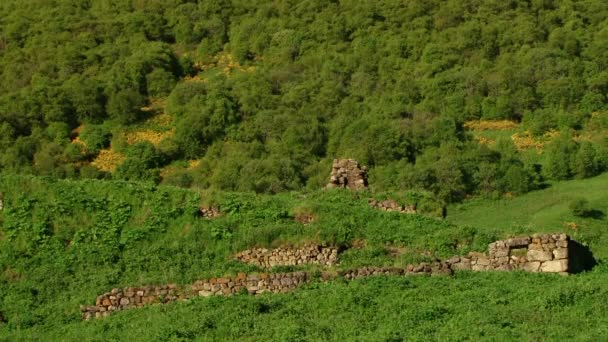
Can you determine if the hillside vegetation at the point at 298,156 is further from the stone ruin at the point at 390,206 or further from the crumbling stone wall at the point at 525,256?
the crumbling stone wall at the point at 525,256

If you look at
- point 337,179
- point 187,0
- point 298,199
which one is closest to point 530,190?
point 337,179

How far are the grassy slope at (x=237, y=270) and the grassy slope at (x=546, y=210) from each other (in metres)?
15.1

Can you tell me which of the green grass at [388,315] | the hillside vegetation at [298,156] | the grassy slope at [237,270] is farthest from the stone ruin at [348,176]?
→ the green grass at [388,315]

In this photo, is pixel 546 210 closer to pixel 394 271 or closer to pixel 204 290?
pixel 394 271

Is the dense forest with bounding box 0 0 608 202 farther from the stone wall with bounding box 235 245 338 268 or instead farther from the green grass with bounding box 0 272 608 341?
the green grass with bounding box 0 272 608 341

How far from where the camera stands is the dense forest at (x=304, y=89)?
59562mm

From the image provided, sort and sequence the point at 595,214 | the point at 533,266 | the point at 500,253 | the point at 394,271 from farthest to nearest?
the point at 595,214, the point at 500,253, the point at 533,266, the point at 394,271

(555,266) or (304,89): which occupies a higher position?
(555,266)

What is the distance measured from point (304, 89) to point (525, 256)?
59221 mm

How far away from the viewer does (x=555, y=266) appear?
1928cm

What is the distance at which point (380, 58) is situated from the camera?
86688 mm

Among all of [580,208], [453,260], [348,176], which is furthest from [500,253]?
[580,208]

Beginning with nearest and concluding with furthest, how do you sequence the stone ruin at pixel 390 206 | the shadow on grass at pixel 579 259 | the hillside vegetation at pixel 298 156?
the hillside vegetation at pixel 298 156 → the shadow on grass at pixel 579 259 → the stone ruin at pixel 390 206

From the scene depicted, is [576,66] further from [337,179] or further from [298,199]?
[298,199]
